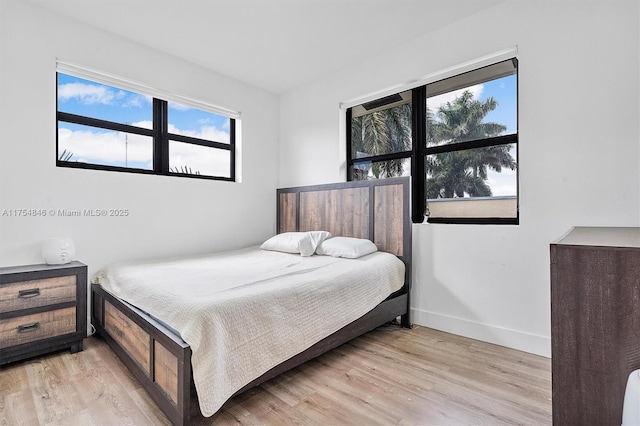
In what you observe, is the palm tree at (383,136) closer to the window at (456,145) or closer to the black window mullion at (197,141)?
the window at (456,145)

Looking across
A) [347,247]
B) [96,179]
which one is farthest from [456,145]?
[96,179]

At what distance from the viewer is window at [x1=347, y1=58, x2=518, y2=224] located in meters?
2.53

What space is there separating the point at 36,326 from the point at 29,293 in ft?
0.75

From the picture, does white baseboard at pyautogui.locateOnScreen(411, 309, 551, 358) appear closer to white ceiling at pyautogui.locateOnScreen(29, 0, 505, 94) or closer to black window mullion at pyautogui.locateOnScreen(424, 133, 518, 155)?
black window mullion at pyautogui.locateOnScreen(424, 133, 518, 155)

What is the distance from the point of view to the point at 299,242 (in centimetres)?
299

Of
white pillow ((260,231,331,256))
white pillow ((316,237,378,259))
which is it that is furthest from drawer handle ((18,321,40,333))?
white pillow ((316,237,378,259))

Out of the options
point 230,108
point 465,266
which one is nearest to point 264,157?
point 230,108

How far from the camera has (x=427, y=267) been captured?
9.25 ft

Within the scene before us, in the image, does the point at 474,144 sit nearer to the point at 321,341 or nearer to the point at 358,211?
the point at 358,211

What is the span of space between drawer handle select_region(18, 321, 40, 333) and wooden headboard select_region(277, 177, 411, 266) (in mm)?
2355

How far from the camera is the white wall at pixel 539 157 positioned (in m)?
1.97

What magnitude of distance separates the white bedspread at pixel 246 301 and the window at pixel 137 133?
1.02m

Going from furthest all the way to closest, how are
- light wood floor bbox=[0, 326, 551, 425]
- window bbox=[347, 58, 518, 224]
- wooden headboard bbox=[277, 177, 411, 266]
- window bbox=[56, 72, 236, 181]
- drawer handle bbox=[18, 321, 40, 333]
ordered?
wooden headboard bbox=[277, 177, 411, 266], window bbox=[56, 72, 236, 181], window bbox=[347, 58, 518, 224], drawer handle bbox=[18, 321, 40, 333], light wood floor bbox=[0, 326, 551, 425]

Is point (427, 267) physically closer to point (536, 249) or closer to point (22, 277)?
point (536, 249)
